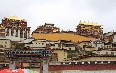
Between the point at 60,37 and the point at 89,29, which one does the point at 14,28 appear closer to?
the point at 60,37

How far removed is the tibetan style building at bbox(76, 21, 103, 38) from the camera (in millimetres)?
74938

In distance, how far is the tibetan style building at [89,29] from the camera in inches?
2950

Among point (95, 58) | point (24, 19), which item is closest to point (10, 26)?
point (24, 19)

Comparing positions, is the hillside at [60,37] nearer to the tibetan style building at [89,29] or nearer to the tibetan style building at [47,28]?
the tibetan style building at [47,28]

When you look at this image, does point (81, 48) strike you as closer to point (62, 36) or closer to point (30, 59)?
point (62, 36)

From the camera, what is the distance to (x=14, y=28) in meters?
68.8

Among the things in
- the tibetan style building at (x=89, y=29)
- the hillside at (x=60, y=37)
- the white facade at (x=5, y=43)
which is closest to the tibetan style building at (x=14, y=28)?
the hillside at (x=60, y=37)

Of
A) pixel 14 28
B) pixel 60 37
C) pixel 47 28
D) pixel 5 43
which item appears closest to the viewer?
pixel 5 43

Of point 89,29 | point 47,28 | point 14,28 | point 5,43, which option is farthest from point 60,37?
point 5,43

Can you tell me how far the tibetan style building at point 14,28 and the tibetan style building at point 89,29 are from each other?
12178 mm

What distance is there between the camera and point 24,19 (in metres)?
71.4

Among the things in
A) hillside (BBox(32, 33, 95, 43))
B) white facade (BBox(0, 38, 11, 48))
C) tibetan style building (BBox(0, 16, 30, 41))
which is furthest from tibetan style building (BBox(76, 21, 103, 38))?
white facade (BBox(0, 38, 11, 48))

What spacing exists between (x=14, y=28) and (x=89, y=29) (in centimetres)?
1713

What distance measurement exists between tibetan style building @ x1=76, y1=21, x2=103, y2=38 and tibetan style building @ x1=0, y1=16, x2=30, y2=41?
12178mm
